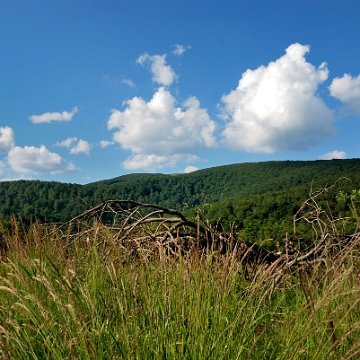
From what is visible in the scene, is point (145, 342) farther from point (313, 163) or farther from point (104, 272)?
point (313, 163)

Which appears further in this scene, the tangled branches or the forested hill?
the forested hill

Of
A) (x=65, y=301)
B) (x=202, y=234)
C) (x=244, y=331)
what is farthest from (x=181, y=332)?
(x=202, y=234)

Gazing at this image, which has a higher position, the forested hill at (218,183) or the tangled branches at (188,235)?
the forested hill at (218,183)

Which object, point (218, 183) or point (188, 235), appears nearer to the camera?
point (188, 235)

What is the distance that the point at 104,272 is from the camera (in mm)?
3066

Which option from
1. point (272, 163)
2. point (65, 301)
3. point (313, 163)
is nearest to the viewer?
point (65, 301)

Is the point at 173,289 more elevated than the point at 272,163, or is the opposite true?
the point at 272,163

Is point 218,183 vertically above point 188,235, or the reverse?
point 218,183

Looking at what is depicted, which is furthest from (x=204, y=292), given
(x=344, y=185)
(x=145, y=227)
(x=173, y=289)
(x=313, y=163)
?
(x=313, y=163)

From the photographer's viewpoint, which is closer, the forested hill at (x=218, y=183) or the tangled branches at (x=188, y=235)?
the tangled branches at (x=188, y=235)

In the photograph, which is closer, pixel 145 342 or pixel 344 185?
pixel 145 342

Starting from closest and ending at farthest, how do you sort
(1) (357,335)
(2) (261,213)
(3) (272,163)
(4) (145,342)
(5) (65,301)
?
(4) (145,342), (1) (357,335), (5) (65,301), (2) (261,213), (3) (272,163)

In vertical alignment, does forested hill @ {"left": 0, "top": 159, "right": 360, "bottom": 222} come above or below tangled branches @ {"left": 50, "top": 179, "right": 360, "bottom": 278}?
above

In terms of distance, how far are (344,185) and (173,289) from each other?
45.5 meters
